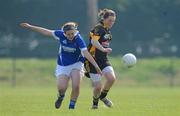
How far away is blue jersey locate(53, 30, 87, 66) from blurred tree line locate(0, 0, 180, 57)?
3776cm

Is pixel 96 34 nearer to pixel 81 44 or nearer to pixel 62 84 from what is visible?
pixel 81 44

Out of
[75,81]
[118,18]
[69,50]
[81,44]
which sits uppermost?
[81,44]

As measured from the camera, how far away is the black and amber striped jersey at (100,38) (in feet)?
56.2

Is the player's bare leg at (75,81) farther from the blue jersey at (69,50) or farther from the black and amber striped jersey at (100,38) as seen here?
the black and amber striped jersey at (100,38)

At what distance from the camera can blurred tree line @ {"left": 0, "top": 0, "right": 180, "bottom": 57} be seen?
5878cm

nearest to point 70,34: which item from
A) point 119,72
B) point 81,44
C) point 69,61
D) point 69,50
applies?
point 81,44

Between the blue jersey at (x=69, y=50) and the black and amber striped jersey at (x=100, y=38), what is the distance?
1.40 feet

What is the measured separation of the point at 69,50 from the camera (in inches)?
665

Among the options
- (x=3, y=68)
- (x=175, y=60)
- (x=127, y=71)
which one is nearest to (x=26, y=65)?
(x=3, y=68)

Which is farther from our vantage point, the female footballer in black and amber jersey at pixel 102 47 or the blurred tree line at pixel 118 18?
the blurred tree line at pixel 118 18

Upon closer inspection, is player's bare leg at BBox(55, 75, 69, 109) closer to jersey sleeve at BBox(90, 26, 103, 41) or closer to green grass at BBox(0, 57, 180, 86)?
jersey sleeve at BBox(90, 26, 103, 41)

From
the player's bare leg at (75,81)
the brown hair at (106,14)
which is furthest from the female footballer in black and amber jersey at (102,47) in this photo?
the player's bare leg at (75,81)

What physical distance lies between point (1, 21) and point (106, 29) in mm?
43069

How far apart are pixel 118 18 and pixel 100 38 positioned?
44.8 meters
